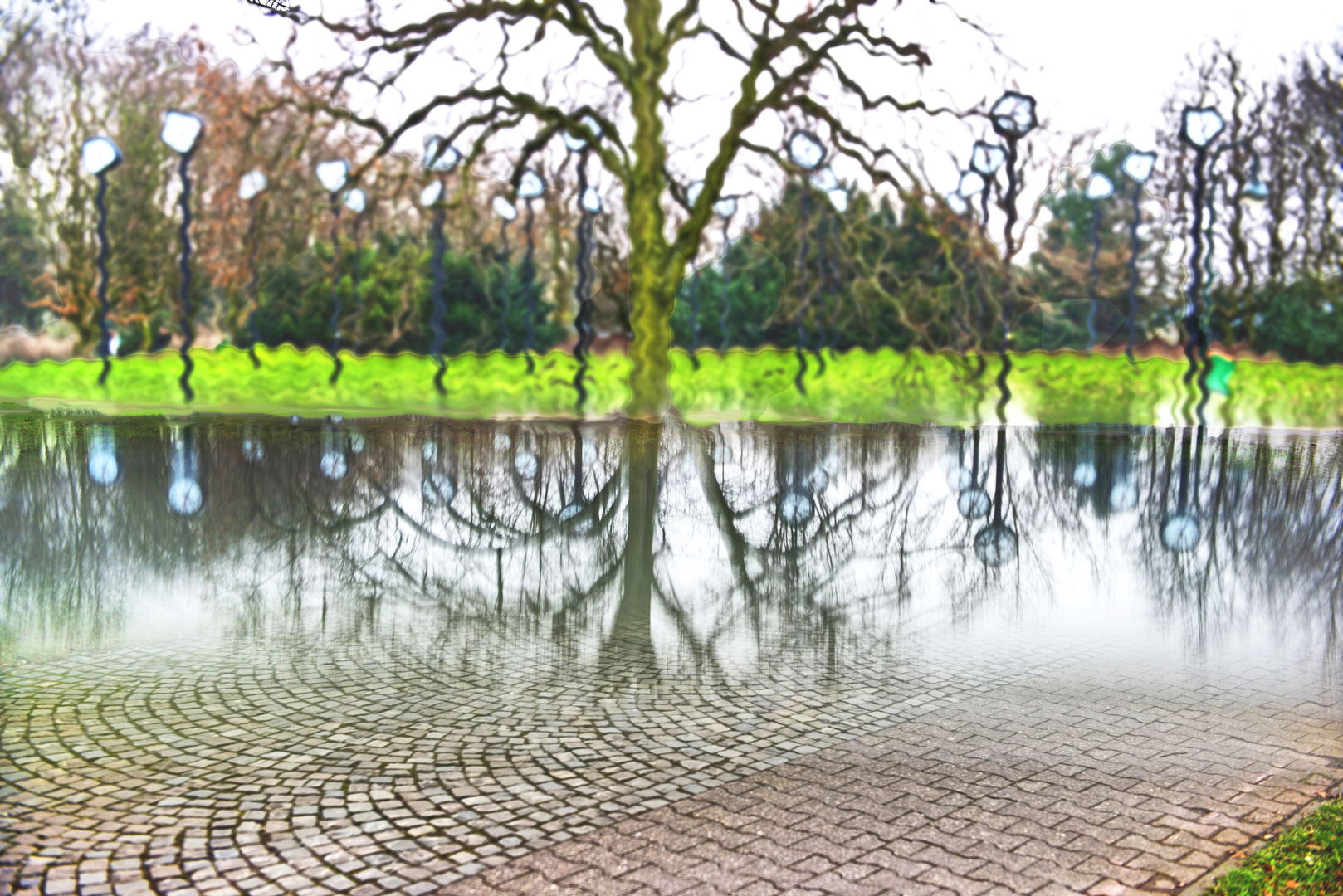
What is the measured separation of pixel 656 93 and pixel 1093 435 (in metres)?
11.9

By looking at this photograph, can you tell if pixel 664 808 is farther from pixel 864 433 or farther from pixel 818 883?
pixel 864 433

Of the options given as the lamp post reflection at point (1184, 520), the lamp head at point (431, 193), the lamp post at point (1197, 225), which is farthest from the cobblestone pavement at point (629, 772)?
the lamp post at point (1197, 225)

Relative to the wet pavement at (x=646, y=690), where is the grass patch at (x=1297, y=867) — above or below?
above

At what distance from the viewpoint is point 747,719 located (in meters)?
4.95

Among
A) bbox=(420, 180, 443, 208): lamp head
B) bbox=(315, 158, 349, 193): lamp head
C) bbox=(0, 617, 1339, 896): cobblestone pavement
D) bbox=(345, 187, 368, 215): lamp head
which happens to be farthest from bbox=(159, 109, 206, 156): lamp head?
bbox=(0, 617, 1339, 896): cobblestone pavement

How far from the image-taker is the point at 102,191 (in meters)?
29.6

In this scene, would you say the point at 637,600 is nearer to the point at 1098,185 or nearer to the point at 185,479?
the point at 185,479

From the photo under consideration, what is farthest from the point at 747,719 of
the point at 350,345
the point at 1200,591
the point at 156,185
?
the point at 350,345

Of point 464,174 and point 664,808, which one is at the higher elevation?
point 464,174

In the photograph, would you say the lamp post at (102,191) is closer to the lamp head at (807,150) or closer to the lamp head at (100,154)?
the lamp head at (100,154)

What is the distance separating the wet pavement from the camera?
3607 mm

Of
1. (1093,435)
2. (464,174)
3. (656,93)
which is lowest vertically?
(1093,435)

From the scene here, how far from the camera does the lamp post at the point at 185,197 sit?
27.0 metres

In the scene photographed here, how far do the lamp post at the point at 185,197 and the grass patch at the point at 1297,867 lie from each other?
26570 millimetres
